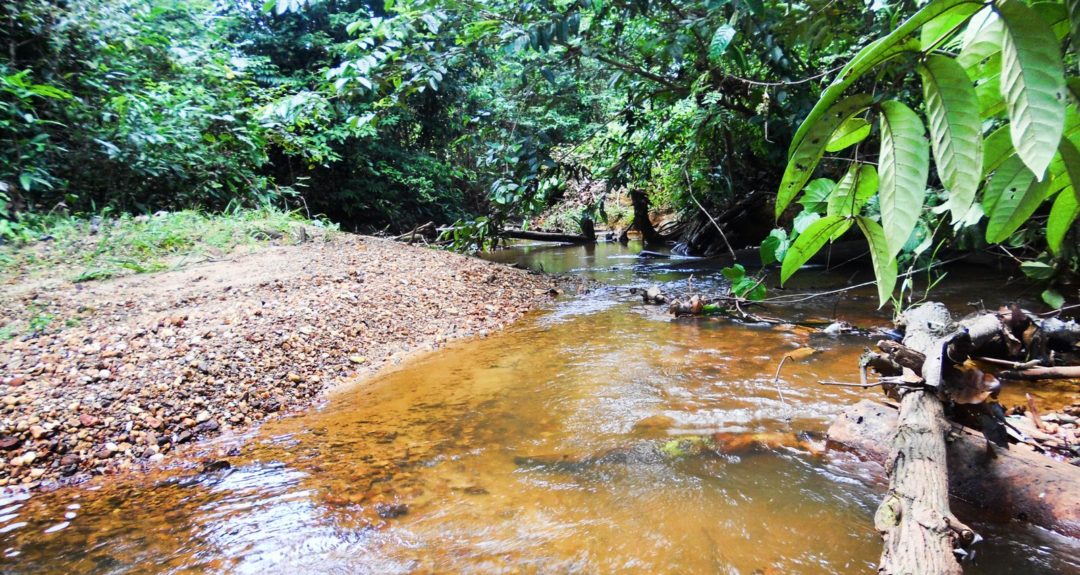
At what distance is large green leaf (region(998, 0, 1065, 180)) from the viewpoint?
1.16 feet

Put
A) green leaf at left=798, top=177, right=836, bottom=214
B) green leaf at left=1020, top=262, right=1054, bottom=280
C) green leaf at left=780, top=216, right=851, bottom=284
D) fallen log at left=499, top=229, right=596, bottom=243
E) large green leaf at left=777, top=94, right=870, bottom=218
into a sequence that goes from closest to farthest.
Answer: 1. large green leaf at left=777, top=94, right=870, bottom=218
2. green leaf at left=780, top=216, right=851, bottom=284
3. green leaf at left=798, top=177, right=836, bottom=214
4. green leaf at left=1020, top=262, right=1054, bottom=280
5. fallen log at left=499, top=229, right=596, bottom=243

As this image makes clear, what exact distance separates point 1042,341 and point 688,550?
2.17 meters

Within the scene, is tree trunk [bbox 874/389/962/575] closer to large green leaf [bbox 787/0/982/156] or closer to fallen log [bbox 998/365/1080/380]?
fallen log [bbox 998/365/1080/380]

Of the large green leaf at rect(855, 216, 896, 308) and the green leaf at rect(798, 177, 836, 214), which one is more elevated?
the green leaf at rect(798, 177, 836, 214)

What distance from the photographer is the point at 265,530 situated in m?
1.65

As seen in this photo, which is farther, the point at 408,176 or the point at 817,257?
the point at 408,176

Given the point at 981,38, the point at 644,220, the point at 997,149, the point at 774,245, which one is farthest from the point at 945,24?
the point at 644,220

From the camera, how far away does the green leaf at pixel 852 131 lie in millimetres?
534

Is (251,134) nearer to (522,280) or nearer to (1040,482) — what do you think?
(522,280)

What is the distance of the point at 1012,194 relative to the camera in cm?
57

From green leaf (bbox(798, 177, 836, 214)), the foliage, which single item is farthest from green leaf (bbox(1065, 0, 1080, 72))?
green leaf (bbox(798, 177, 836, 214))

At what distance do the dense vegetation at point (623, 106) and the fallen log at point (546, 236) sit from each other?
10.1 ft

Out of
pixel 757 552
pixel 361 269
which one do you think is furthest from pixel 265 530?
pixel 361 269

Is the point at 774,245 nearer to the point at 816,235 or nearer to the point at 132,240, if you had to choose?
the point at 816,235
